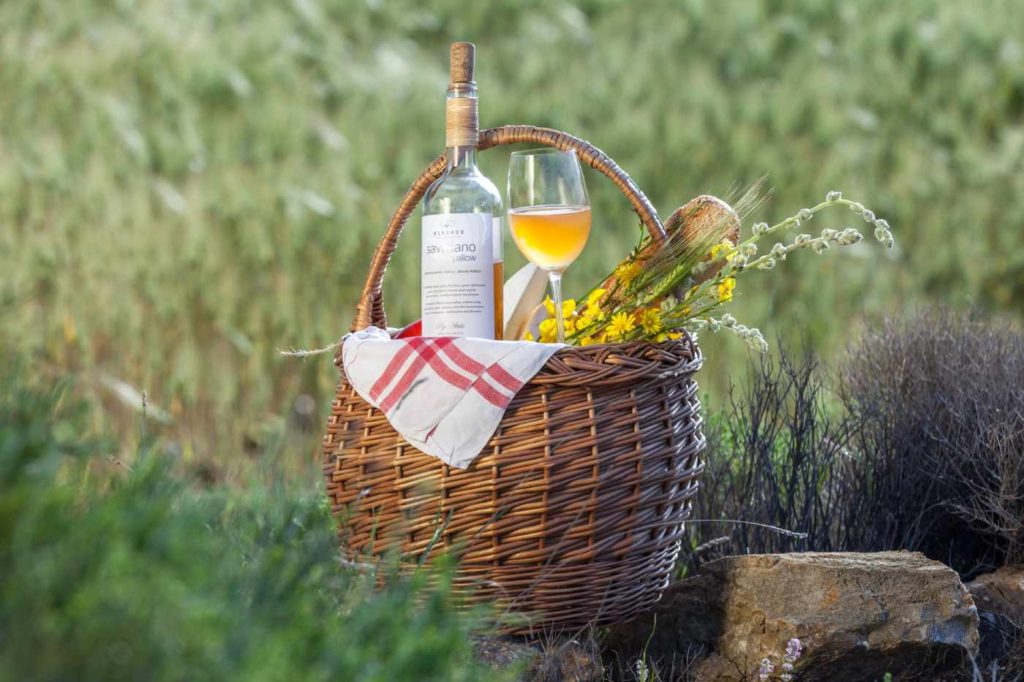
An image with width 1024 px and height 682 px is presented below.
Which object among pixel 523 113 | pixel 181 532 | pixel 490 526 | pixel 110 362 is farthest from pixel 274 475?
pixel 523 113

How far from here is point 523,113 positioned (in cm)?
437

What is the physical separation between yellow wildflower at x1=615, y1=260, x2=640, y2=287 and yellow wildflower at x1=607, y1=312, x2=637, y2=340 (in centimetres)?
Result: 8

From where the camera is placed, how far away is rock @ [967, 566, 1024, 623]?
215cm

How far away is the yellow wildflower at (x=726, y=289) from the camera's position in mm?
1810

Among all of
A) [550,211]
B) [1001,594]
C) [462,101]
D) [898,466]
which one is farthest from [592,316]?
[1001,594]

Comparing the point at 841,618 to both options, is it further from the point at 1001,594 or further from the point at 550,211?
the point at 550,211

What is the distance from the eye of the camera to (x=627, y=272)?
6.20ft

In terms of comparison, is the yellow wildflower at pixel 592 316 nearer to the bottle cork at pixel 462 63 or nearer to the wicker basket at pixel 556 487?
the wicker basket at pixel 556 487

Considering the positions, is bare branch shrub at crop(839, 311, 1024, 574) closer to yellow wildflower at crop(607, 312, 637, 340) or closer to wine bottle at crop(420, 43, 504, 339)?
yellow wildflower at crop(607, 312, 637, 340)

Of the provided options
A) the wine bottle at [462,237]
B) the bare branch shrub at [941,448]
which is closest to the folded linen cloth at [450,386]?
the wine bottle at [462,237]

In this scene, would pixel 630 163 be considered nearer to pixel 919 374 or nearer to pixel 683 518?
pixel 919 374

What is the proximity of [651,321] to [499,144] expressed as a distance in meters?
0.42

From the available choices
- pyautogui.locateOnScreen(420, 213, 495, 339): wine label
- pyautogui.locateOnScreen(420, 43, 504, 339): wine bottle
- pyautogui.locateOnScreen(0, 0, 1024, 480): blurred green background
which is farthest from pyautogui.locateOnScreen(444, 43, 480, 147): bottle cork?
pyautogui.locateOnScreen(0, 0, 1024, 480): blurred green background

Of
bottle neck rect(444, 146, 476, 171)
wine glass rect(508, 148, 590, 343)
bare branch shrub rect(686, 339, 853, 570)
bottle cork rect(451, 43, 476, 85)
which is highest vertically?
bottle cork rect(451, 43, 476, 85)
